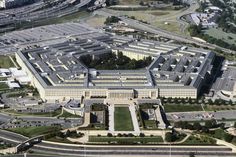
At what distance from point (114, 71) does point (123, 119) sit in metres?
9.46

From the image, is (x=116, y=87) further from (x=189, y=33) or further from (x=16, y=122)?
(x=189, y=33)

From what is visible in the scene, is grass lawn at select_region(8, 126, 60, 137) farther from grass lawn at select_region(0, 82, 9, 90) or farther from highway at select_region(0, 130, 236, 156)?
grass lawn at select_region(0, 82, 9, 90)

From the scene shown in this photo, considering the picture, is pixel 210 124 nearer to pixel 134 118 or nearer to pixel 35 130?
pixel 134 118

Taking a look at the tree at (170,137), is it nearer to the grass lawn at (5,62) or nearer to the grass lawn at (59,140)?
the grass lawn at (59,140)

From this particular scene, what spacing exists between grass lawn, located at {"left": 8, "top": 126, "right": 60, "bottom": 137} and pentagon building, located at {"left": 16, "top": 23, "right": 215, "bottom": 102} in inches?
249

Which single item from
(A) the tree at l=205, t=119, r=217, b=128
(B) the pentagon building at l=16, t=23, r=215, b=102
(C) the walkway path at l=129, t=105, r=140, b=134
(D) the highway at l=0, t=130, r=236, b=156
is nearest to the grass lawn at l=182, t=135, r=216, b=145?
(D) the highway at l=0, t=130, r=236, b=156

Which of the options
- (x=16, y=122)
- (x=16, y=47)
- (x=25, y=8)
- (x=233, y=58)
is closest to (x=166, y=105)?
(x=16, y=122)

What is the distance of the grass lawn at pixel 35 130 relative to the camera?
40562 millimetres

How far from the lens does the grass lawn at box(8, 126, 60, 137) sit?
40.6m

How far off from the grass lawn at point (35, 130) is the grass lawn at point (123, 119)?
4.51 m

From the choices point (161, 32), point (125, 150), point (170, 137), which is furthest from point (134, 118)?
Result: point (161, 32)

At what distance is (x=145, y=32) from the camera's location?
70812 millimetres

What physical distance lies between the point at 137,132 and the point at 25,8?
46.8 m

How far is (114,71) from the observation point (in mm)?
52250
